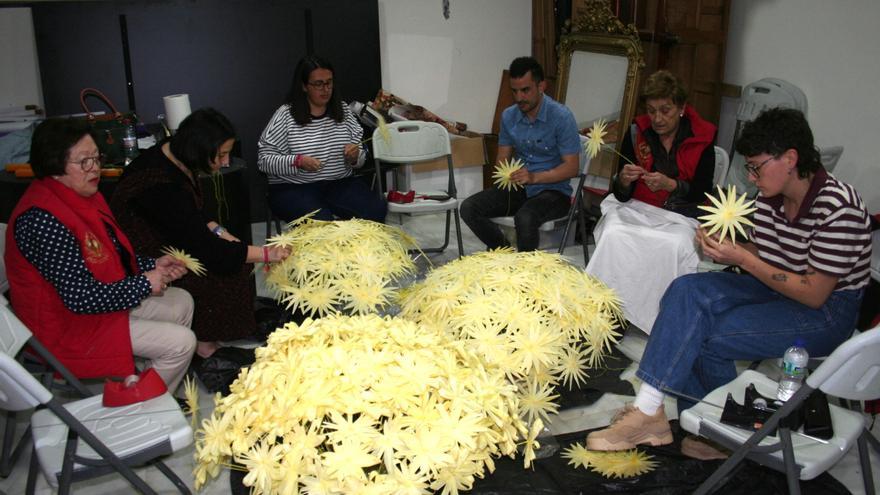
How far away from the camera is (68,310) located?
269 cm

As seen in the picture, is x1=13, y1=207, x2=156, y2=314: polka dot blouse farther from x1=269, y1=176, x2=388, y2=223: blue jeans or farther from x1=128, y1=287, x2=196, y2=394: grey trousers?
x1=269, y1=176, x2=388, y2=223: blue jeans

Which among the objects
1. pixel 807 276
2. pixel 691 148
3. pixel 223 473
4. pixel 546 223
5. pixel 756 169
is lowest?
pixel 223 473

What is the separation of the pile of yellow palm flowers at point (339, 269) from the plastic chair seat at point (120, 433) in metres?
0.54

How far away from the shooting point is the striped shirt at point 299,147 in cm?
436

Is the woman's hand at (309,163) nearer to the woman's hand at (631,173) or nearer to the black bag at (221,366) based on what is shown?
the black bag at (221,366)

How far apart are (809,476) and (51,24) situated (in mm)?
5416

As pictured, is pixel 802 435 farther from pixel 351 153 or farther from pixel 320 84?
pixel 320 84

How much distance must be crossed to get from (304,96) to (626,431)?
2.68 meters

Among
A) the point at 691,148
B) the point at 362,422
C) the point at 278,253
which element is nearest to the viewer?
the point at 362,422

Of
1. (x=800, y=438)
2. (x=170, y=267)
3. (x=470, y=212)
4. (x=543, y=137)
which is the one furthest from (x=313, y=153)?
(x=800, y=438)

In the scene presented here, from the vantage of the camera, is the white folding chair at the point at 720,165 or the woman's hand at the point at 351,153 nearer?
the white folding chair at the point at 720,165

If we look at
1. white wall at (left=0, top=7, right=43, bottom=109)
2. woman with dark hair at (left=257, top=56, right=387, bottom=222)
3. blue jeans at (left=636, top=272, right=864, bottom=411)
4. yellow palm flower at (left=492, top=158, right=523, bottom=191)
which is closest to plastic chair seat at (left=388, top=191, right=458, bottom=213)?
woman with dark hair at (left=257, top=56, right=387, bottom=222)

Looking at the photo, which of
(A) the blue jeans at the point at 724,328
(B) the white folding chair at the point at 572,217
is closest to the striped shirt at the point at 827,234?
(A) the blue jeans at the point at 724,328

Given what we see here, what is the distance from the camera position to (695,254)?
355cm
